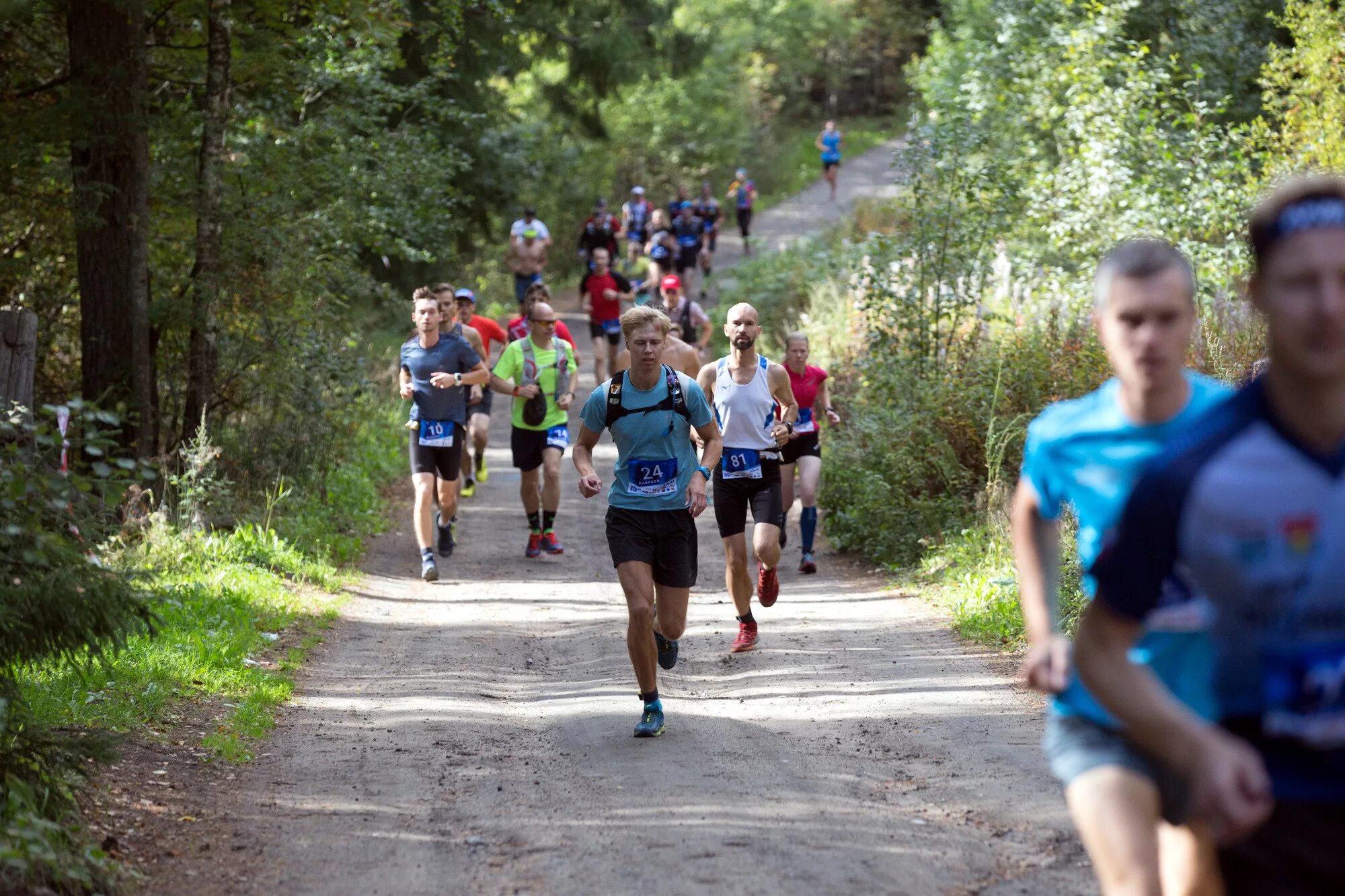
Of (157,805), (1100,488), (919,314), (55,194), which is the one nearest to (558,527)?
(919,314)

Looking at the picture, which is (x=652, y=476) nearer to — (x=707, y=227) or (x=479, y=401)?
(x=479, y=401)

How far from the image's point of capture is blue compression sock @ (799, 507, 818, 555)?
13.0m

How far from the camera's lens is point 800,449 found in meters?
12.7

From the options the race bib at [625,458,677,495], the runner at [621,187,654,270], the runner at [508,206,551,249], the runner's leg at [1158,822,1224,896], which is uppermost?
the runner at [621,187,654,270]

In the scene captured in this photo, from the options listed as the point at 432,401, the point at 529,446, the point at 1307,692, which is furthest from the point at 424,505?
the point at 1307,692

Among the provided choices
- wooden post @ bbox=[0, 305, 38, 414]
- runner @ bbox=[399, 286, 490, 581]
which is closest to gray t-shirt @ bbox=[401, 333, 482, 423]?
runner @ bbox=[399, 286, 490, 581]

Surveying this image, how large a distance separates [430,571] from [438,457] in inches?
40.8

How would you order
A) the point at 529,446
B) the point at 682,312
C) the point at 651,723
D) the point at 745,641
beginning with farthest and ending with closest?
the point at 682,312 < the point at 529,446 < the point at 745,641 < the point at 651,723

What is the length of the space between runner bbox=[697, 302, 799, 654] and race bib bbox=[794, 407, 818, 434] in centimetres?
278

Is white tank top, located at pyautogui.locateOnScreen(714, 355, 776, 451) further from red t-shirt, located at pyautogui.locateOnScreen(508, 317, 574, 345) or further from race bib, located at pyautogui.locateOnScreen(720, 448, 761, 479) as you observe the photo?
red t-shirt, located at pyautogui.locateOnScreen(508, 317, 574, 345)

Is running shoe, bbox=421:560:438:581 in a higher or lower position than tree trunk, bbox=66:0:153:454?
lower

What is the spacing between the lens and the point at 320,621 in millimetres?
10688

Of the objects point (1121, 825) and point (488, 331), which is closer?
point (1121, 825)

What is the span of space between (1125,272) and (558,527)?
1243cm
